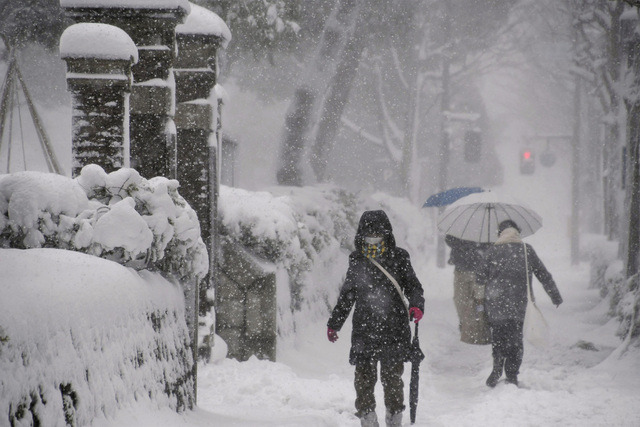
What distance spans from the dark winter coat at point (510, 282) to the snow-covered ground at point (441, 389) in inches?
30.6

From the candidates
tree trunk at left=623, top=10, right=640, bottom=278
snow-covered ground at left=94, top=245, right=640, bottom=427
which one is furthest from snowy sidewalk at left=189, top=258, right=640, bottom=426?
tree trunk at left=623, top=10, right=640, bottom=278

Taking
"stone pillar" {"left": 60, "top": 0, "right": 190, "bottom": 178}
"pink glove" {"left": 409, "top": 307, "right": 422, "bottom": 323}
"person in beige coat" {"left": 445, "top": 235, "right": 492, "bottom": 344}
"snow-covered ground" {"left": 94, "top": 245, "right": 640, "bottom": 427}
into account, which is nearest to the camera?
"pink glove" {"left": 409, "top": 307, "right": 422, "bottom": 323}

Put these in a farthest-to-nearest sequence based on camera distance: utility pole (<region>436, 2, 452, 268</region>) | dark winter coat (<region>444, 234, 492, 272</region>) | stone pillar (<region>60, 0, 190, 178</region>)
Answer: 1. utility pole (<region>436, 2, 452, 268</region>)
2. dark winter coat (<region>444, 234, 492, 272</region>)
3. stone pillar (<region>60, 0, 190, 178</region>)

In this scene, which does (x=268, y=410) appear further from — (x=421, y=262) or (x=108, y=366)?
(x=421, y=262)

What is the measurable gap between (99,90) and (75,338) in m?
2.72

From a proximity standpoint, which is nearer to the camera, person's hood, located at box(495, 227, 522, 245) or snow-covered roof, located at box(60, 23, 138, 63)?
snow-covered roof, located at box(60, 23, 138, 63)

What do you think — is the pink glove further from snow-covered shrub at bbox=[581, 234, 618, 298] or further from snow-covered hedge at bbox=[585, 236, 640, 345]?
snow-covered shrub at bbox=[581, 234, 618, 298]

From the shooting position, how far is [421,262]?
20.0 meters

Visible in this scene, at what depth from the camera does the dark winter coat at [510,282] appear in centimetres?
717

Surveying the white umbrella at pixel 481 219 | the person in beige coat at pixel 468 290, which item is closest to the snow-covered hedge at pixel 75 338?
the white umbrella at pixel 481 219

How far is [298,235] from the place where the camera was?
28.9 feet

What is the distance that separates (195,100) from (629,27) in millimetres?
A: 9815

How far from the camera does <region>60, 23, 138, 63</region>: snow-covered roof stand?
4.72 metres

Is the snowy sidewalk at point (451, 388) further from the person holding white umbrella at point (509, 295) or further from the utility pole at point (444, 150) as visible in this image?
the utility pole at point (444, 150)
